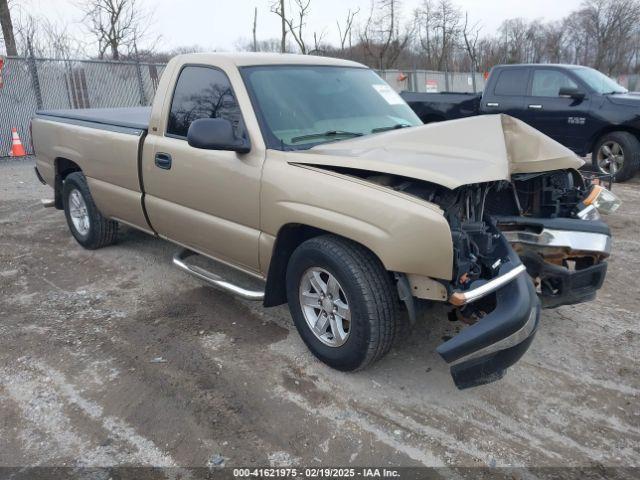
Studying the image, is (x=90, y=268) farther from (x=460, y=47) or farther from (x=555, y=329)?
(x=460, y=47)

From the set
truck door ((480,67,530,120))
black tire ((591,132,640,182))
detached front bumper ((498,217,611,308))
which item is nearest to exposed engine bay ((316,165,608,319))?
detached front bumper ((498,217,611,308))

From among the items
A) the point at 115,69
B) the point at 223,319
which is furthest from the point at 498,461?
the point at 115,69

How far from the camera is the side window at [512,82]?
9.66 meters

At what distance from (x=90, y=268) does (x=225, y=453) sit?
3157 millimetres

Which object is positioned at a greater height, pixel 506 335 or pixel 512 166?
pixel 512 166

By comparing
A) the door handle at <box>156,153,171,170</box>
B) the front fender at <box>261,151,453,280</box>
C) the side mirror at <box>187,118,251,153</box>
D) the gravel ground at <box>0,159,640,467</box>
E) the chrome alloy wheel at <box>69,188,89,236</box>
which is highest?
the side mirror at <box>187,118,251,153</box>

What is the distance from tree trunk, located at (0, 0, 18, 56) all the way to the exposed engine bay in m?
19.4

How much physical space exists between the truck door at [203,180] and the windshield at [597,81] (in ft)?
24.7

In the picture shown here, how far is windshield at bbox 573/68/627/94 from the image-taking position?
902 cm

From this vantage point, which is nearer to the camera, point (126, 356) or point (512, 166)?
point (512, 166)

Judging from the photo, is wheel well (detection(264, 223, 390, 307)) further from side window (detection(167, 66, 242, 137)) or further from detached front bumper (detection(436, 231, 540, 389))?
detached front bumper (detection(436, 231, 540, 389))

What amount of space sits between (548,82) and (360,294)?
26.7 ft

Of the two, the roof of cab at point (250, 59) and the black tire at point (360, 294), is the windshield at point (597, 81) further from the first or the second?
the black tire at point (360, 294)

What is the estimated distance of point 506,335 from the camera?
2580 millimetres
